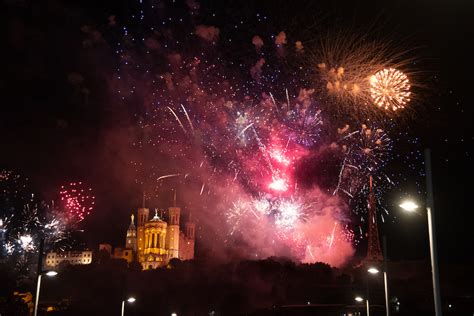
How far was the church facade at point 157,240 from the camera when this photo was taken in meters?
132

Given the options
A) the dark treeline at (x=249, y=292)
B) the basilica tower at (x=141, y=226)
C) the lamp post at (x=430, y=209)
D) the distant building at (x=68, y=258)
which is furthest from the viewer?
the basilica tower at (x=141, y=226)

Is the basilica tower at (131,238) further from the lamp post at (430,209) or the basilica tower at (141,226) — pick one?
the lamp post at (430,209)

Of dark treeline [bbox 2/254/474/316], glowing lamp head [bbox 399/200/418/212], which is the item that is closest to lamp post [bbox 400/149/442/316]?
glowing lamp head [bbox 399/200/418/212]

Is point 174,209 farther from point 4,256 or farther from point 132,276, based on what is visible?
point 4,256

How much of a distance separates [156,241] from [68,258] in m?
22.1

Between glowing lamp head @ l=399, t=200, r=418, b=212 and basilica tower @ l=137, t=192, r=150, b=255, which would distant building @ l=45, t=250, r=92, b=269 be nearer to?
basilica tower @ l=137, t=192, r=150, b=255

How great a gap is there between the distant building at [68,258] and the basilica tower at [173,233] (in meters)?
20.3

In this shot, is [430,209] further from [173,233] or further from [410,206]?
[173,233]

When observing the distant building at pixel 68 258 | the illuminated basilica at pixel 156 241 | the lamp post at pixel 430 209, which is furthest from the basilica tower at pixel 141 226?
the lamp post at pixel 430 209

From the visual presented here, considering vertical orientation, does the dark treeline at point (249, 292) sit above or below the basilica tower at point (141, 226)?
below

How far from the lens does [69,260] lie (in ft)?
416

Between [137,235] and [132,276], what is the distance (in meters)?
20.9

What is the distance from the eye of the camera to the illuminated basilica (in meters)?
132

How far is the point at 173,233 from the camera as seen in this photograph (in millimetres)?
137125
